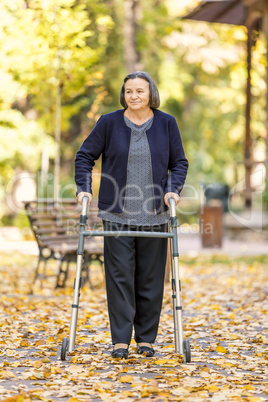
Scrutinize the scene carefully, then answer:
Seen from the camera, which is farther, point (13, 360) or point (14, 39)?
point (14, 39)

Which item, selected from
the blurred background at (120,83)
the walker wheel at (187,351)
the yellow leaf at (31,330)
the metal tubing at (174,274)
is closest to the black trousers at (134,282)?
the metal tubing at (174,274)

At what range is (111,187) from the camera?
489 centimetres

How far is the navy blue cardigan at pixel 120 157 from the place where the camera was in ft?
16.0

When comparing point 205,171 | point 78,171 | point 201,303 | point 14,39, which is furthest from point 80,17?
point 205,171

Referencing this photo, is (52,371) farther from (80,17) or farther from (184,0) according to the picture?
(184,0)

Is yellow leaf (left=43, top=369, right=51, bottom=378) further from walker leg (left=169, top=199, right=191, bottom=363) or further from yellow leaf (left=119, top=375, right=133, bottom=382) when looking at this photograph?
walker leg (left=169, top=199, right=191, bottom=363)

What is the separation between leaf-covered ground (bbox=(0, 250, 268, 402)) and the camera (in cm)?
399

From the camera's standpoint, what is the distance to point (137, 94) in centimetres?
487

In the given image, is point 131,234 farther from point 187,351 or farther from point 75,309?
point 187,351

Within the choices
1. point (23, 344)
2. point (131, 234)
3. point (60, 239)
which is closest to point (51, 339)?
point (23, 344)

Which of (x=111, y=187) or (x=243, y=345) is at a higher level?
(x=111, y=187)

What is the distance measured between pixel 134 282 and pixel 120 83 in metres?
16.0

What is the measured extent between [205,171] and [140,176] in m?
24.5

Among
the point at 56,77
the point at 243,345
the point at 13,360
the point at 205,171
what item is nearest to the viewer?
the point at 13,360
